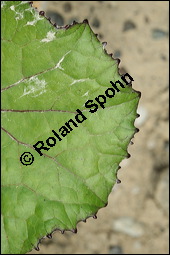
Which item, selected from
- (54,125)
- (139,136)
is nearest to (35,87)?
(54,125)

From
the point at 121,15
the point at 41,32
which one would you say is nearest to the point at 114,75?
the point at 41,32

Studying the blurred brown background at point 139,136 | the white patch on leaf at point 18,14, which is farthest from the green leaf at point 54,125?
the blurred brown background at point 139,136

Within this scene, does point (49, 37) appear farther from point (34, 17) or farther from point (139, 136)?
point (139, 136)

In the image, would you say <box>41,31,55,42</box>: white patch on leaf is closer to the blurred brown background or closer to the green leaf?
the green leaf

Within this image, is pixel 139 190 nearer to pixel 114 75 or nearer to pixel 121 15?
pixel 121 15

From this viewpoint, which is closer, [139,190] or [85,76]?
[85,76]
